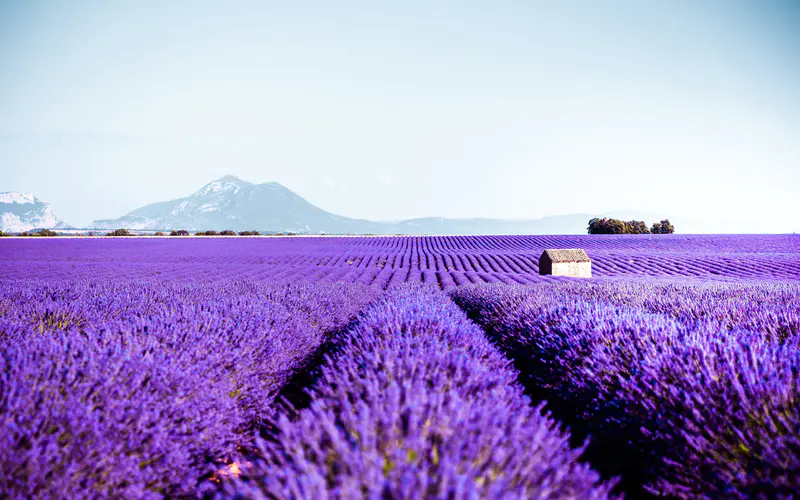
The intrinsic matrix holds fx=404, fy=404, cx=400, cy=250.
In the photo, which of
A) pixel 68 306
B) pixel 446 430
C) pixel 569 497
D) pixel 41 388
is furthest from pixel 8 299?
pixel 569 497

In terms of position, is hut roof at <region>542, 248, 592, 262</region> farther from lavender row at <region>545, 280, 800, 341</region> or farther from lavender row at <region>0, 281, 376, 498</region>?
lavender row at <region>0, 281, 376, 498</region>

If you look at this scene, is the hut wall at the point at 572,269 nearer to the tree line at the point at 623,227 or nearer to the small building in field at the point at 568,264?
the small building in field at the point at 568,264

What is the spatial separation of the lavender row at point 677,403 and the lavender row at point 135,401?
210cm

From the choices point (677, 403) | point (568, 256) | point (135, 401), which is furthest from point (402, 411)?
point (568, 256)

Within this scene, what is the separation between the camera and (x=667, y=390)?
2059 mm

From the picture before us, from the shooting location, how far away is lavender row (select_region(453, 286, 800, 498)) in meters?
1.56

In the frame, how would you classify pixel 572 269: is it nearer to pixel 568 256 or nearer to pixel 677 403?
pixel 568 256

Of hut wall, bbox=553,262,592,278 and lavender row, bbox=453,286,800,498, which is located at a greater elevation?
lavender row, bbox=453,286,800,498

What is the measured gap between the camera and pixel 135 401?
181 centimetres

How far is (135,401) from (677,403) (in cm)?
256

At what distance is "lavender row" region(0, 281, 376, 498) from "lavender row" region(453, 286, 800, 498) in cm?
210

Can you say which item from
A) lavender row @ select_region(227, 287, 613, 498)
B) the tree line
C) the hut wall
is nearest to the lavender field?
lavender row @ select_region(227, 287, 613, 498)

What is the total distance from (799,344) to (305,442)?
3.74 m

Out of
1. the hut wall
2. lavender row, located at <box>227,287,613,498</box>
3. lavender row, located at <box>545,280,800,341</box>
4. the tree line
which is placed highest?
the tree line
